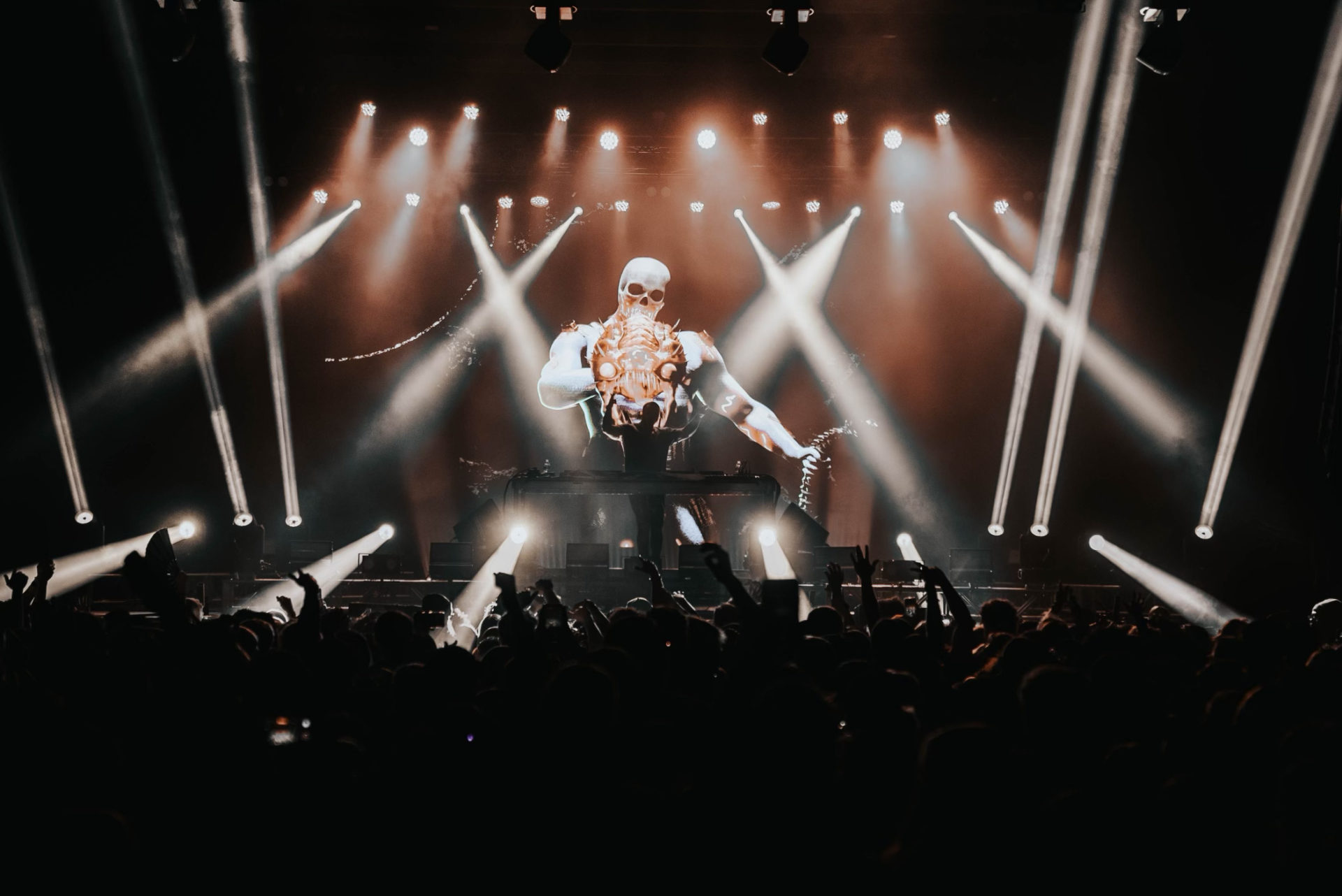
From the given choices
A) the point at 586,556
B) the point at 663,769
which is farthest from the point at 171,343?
the point at 663,769

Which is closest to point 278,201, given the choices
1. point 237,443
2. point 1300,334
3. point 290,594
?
point 237,443

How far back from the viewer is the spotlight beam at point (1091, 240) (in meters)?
11.2

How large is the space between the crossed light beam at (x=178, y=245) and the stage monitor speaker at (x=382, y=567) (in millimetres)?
3032

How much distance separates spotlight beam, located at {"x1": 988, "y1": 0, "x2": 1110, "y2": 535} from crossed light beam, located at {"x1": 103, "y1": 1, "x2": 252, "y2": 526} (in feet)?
30.6

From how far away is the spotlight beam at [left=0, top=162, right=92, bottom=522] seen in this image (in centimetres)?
1155

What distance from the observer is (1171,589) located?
488 inches

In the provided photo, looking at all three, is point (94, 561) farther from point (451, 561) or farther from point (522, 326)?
point (522, 326)

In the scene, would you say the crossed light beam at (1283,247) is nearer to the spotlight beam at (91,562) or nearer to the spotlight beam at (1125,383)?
the spotlight beam at (1125,383)

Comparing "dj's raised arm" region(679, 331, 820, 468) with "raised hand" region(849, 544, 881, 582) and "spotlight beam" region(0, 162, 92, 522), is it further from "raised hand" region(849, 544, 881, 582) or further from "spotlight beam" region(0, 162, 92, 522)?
"raised hand" region(849, 544, 881, 582)

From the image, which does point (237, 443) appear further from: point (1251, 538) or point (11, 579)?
point (1251, 538)

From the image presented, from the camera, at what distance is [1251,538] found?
40.9ft

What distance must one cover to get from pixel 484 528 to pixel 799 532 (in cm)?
343

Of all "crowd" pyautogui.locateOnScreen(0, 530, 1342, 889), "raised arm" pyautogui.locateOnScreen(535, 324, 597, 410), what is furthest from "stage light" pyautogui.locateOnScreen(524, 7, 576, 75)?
"raised arm" pyautogui.locateOnScreen(535, 324, 597, 410)

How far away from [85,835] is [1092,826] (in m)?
1.75
